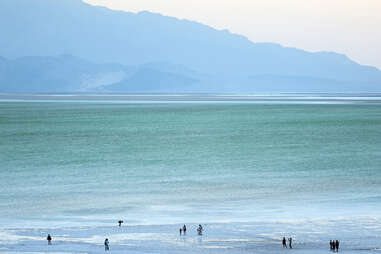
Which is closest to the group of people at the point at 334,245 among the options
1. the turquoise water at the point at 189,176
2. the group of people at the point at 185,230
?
the turquoise water at the point at 189,176

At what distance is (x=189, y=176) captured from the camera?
5066 cm

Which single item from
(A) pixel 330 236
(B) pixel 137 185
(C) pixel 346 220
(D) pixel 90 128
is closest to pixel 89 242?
(A) pixel 330 236

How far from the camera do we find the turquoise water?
114ft

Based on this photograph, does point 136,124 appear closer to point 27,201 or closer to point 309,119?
point 309,119

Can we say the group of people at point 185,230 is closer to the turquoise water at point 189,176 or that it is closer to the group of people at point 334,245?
the turquoise water at point 189,176

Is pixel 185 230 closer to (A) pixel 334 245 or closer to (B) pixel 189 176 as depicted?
(A) pixel 334 245

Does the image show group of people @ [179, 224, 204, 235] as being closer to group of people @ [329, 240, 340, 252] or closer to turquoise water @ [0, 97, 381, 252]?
turquoise water @ [0, 97, 381, 252]

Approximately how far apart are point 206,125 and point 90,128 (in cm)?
1839

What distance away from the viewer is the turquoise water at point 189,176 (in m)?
34.8

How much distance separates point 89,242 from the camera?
2814 centimetres

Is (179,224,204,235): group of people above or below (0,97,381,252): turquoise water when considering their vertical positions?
below

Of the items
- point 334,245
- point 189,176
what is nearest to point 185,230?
point 334,245

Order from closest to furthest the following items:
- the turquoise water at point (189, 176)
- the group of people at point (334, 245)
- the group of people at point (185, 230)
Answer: the group of people at point (334, 245) < the group of people at point (185, 230) < the turquoise water at point (189, 176)

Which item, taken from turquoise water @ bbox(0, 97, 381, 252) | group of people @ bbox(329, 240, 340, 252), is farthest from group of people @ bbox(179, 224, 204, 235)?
group of people @ bbox(329, 240, 340, 252)
